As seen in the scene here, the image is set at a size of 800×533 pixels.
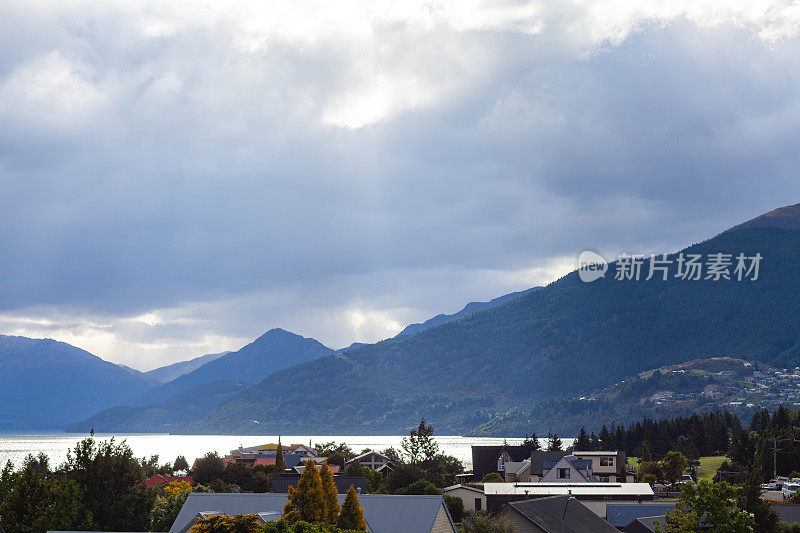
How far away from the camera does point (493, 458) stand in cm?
13112

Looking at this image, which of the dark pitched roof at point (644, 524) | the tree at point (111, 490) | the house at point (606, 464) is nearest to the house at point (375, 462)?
the house at point (606, 464)

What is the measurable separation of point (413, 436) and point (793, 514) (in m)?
68.7

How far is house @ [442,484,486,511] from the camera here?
81.6 m

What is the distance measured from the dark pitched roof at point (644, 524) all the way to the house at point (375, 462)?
56.3 m

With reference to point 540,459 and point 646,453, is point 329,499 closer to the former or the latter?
point 540,459

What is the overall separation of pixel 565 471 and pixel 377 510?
54860mm

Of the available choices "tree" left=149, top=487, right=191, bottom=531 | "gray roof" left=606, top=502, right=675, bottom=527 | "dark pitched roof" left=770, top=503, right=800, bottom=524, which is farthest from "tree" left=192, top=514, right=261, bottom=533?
"dark pitched roof" left=770, top=503, right=800, bottom=524

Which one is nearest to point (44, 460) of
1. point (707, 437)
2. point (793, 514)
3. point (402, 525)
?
point (402, 525)

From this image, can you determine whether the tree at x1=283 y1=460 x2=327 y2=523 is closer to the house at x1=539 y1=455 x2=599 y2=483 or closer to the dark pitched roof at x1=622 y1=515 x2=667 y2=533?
the dark pitched roof at x1=622 y1=515 x2=667 y2=533

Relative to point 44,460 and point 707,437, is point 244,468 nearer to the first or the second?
point 44,460

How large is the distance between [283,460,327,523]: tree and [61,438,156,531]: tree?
1880 cm

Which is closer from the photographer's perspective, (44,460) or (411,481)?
(44,460)

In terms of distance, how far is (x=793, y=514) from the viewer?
65.9 meters

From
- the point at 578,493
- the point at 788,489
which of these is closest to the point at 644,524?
the point at 578,493
